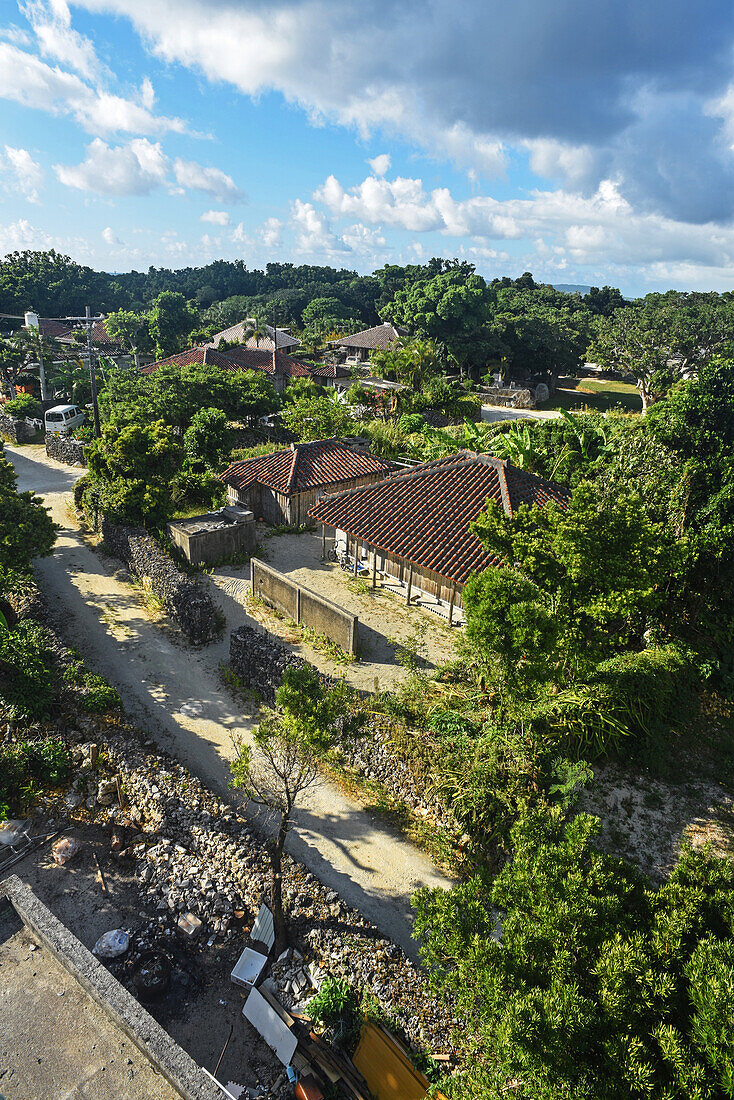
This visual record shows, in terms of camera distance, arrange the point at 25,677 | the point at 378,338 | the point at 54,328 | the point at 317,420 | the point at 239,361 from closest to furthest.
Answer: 1. the point at 25,677
2. the point at 317,420
3. the point at 239,361
4. the point at 378,338
5. the point at 54,328

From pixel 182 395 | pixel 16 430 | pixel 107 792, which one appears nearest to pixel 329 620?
pixel 107 792

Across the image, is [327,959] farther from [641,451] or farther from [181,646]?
[641,451]

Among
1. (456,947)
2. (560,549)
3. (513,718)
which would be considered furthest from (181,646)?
(456,947)

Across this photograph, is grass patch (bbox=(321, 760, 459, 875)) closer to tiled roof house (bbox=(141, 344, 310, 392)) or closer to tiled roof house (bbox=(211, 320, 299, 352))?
tiled roof house (bbox=(141, 344, 310, 392))

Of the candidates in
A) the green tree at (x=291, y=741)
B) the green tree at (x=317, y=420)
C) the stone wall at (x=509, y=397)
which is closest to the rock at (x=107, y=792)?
the green tree at (x=291, y=741)

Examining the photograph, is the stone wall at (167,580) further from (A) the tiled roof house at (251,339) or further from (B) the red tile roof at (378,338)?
(B) the red tile roof at (378,338)

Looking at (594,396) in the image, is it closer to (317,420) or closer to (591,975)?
(317,420)
